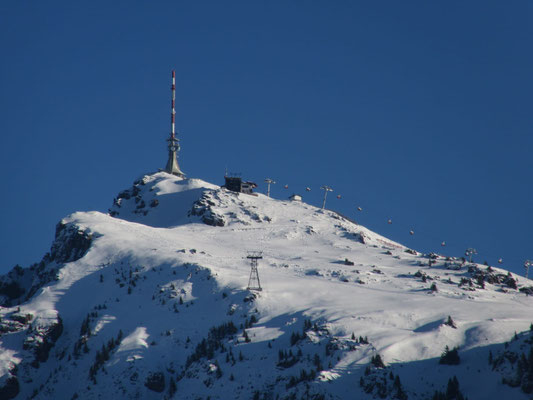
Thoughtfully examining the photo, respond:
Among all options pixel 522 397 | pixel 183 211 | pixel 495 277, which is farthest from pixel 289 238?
Result: pixel 522 397

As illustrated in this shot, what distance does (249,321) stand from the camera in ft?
253

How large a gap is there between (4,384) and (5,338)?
30.1ft

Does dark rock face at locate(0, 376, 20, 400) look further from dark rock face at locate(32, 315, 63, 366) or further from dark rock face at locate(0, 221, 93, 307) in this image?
dark rock face at locate(0, 221, 93, 307)

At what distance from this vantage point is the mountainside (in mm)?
58969

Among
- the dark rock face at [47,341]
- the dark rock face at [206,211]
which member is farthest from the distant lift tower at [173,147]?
the dark rock face at [47,341]

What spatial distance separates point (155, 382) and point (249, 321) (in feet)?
49.4

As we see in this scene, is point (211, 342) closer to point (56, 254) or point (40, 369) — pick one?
point (40, 369)

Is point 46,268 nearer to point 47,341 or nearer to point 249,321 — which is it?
point 47,341

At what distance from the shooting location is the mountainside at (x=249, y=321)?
59.0 meters

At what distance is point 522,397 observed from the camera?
4953cm

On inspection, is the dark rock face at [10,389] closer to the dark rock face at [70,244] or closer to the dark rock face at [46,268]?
the dark rock face at [46,268]

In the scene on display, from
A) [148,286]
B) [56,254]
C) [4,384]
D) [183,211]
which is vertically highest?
[183,211]

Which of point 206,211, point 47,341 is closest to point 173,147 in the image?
point 206,211

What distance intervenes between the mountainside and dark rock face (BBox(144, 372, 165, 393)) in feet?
0.86
